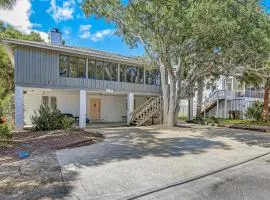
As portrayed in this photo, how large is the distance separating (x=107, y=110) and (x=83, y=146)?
549 inches

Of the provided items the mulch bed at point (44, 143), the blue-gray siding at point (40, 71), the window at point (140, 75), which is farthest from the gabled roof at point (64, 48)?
the mulch bed at point (44, 143)

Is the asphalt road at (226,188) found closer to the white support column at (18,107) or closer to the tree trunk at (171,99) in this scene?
the tree trunk at (171,99)

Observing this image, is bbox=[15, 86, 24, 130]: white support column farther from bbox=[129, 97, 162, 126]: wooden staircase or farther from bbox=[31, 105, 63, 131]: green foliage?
bbox=[129, 97, 162, 126]: wooden staircase

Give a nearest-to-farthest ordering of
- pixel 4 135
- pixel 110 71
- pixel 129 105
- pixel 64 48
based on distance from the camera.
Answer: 1. pixel 4 135
2. pixel 64 48
3. pixel 110 71
4. pixel 129 105

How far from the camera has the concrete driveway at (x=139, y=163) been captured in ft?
20.4

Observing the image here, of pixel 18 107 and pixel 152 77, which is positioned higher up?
pixel 152 77

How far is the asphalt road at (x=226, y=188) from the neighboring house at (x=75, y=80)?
42.4 feet

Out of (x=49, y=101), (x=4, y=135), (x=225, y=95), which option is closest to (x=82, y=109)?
(x=49, y=101)

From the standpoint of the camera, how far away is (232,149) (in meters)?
11.7

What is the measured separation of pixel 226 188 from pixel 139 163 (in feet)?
9.35

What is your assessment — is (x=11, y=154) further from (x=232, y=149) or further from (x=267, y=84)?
(x=267, y=84)

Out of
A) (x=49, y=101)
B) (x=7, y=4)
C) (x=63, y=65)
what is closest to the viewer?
A: (x=7, y=4)

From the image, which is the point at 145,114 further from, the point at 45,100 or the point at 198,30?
the point at 198,30

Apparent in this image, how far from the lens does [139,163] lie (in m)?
8.55
